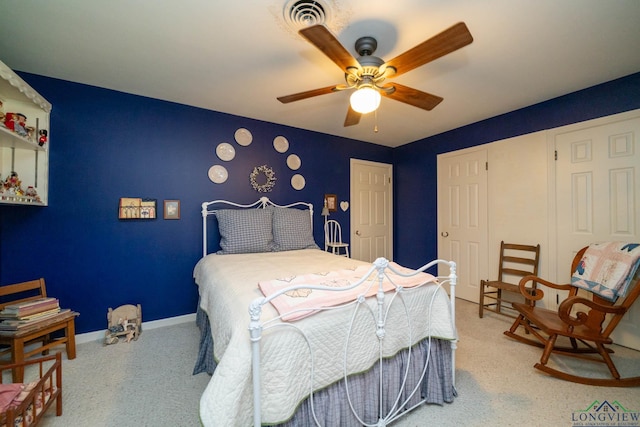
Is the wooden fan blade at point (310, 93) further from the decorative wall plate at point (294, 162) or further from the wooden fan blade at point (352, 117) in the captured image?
the decorative wall plate at point (294, 162)

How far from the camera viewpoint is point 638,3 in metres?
1.47

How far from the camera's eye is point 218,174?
301cm

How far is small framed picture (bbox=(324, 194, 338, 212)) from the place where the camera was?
382 centimetres

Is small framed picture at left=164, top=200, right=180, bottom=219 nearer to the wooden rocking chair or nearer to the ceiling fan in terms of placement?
the ceiling fan

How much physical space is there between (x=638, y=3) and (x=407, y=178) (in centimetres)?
297

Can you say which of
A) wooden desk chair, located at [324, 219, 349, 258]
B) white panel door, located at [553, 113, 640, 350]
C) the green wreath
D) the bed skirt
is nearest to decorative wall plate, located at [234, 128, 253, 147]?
the green wreath

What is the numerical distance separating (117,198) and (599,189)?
15.4 feet

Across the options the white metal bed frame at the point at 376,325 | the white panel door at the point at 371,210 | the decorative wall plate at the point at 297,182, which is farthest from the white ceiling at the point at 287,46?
the white panel door at the point at 371,210

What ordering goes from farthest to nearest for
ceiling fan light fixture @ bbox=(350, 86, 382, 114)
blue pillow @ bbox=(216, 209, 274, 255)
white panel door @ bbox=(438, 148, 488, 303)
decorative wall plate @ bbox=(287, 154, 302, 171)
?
decorative wall plate @ bbox=(287, 154, 302, 171) < white panel door @ bbox=(438, 148, 488, 303) < blue pillow @ bbox=(216, 209, 274, 255) < ceiling fan light fixture @ bbox=(350, 86, 382, 114)

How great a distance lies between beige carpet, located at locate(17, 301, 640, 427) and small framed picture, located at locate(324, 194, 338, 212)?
227 cm

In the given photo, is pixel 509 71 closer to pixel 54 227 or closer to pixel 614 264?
pixel 614 264

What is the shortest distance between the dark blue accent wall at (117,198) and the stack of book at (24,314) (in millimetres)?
390

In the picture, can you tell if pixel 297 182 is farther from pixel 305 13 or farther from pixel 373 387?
pixel 373 387

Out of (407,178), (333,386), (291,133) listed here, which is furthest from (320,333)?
(407,178)
